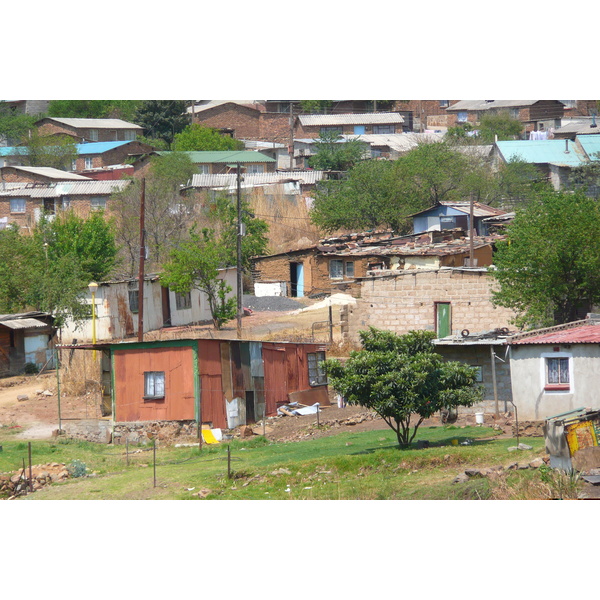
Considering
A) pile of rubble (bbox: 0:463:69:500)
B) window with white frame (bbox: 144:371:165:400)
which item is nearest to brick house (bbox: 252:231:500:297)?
window with white frame (bbox: 144:371:165:400)

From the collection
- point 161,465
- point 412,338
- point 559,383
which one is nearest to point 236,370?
point 161,465

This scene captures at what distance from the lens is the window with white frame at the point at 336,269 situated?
35.3m

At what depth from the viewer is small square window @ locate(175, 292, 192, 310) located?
31.7 m

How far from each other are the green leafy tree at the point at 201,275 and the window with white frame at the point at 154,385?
9.45m

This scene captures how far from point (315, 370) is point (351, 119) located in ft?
122

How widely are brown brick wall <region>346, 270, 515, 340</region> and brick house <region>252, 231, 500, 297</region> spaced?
510 cm

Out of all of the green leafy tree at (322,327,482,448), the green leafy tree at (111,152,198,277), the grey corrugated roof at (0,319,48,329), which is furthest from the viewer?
the green leafy tree at (111,152,198,277)

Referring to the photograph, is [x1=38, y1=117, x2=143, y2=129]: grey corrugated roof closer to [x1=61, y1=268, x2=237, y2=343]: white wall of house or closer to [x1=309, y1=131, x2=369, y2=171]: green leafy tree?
[x1=309, y1=131, x2=369, y2=171]: green leafy tree

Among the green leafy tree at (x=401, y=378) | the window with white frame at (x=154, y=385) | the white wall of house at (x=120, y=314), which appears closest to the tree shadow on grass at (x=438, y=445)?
the green leafy tree at (x=401, y=378)

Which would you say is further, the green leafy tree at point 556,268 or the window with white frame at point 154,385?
the green leafy tree at point 556,268

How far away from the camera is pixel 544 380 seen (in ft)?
62.2

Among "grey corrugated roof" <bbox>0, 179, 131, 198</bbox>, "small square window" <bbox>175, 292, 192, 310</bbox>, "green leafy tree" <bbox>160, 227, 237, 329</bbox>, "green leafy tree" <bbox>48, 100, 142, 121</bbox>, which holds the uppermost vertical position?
"green leafy tree" <bbox>48, 100, 142, 121</bbox>

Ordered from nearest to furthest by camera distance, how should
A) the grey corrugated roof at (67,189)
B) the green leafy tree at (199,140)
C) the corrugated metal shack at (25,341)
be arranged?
1. the corrugated metal shack at (25,341)
2. the grey corrugated roof at (67,189)
3. the green leafy tree at (199,140)

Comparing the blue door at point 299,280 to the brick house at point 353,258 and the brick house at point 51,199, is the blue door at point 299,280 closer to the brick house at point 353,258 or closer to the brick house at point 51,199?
the brick house at point 353,258
